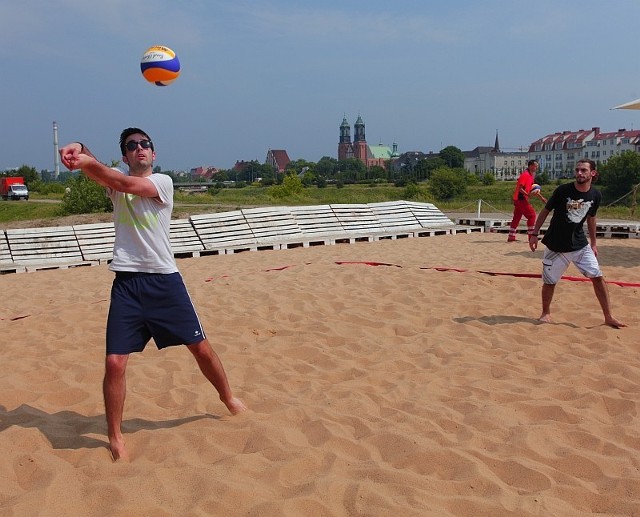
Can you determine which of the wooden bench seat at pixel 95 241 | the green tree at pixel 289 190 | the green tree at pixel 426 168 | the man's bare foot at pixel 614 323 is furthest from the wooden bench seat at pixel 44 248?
the green tree at pixel 426 168

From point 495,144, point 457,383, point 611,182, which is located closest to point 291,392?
point 457,383

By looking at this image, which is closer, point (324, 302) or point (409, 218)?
point (324, 302)

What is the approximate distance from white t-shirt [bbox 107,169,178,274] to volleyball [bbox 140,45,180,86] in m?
1.83

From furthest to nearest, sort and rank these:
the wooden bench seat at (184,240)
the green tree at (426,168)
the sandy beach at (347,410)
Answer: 1. the green tree at (426,168)
2. the wooden bench seat at (184,240)
3. the sandy beach at (347,410)

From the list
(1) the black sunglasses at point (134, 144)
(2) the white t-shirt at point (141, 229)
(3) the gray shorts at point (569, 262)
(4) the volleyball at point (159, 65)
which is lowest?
(3) the gray shorts at point (569, 262)

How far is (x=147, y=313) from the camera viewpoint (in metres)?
3.60

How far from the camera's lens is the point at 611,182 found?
2509 inches

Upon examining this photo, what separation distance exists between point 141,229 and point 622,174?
218ft

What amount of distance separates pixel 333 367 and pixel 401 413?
123 cm

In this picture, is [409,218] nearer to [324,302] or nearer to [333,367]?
[324,302]

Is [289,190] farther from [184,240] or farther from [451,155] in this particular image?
[451,155]

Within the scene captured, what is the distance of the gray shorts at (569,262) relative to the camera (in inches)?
239

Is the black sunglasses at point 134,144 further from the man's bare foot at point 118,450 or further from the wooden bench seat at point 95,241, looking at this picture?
the wooden bench seat at point 95,241

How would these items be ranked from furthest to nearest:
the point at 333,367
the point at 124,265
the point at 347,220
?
the point at 347,220 → the point at 333,367 → the point at 124,265
